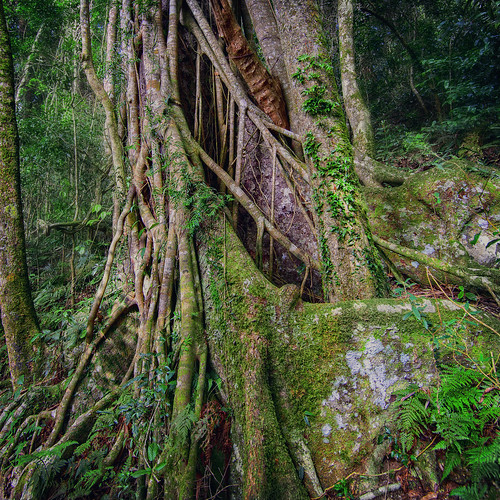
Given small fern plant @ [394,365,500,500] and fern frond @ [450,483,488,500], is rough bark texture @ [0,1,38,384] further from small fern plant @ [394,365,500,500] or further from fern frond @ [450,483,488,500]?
fern frond @ [450,483,488,500]

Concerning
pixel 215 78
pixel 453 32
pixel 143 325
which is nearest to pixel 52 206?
pixel 215 78

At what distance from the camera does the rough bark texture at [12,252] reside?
291 cm

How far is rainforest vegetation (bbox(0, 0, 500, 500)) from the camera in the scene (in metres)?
1.66

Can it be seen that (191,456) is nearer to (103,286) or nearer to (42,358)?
(103,286)

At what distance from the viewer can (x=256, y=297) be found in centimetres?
212

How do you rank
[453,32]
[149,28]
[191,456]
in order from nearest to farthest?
[191,456]
[149,28]
[453,32]

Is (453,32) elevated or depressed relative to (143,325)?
elevated

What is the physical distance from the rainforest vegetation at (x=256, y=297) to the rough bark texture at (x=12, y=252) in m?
0.02

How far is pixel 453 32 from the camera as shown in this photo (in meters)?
4.93

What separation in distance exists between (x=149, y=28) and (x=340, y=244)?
3.50 meters

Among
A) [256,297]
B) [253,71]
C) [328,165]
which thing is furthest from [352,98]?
[256,297]

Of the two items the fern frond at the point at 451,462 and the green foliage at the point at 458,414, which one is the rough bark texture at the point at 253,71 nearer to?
the green foliage at the point at 458,414

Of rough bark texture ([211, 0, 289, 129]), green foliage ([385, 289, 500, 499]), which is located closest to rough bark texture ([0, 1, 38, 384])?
rough bark texture ([211, 0, 289, 129])

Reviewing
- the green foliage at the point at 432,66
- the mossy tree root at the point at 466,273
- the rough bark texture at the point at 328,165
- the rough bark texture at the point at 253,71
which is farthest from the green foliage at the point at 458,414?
the green foliage at the point at 432,66
